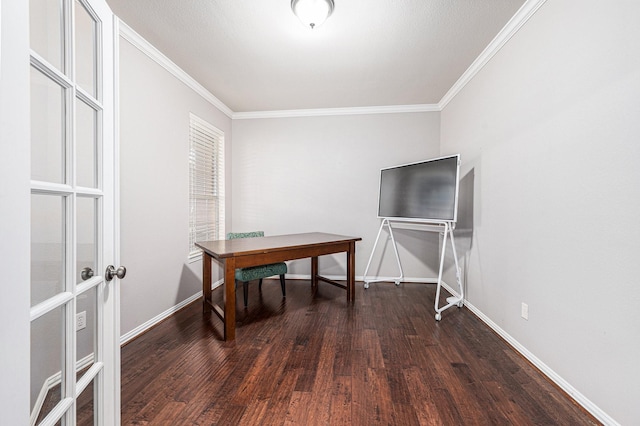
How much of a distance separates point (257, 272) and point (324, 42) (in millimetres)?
2271

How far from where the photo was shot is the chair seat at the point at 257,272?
2926 millimetres

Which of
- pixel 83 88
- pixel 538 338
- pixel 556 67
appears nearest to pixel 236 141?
pixel 83 88

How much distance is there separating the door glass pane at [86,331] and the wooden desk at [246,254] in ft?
4.05

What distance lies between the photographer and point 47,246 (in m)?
0.84

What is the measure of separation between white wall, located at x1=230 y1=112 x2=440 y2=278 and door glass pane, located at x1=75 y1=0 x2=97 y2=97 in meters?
3.29

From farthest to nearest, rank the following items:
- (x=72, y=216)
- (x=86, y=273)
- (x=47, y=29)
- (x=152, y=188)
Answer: (x=152, y=188) < (x=86, y=273) < (x=72, y=216) < (x=47, y=29)

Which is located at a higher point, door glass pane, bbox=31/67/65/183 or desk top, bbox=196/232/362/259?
door glass pane, bbox=31/67/65/183

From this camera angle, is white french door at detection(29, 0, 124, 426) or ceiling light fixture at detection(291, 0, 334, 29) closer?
white french door at detection(29, 0, 124, 426)

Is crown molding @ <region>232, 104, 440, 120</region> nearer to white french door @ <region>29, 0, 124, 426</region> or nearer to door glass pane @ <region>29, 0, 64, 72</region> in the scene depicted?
white french door @ <region>29, 0, 124, 426</region>

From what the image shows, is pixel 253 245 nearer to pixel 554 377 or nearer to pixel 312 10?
pixel 312 10

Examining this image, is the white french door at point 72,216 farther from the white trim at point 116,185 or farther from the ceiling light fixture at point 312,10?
the ceiling light fixture at point 312,10

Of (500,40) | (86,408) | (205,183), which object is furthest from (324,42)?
A: (86,408)

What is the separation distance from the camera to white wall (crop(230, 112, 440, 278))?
13.6 ft

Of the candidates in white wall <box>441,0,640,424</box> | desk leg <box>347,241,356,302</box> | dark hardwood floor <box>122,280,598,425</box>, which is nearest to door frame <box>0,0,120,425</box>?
dark hardwood floor <box>122,280,598,425</box>
